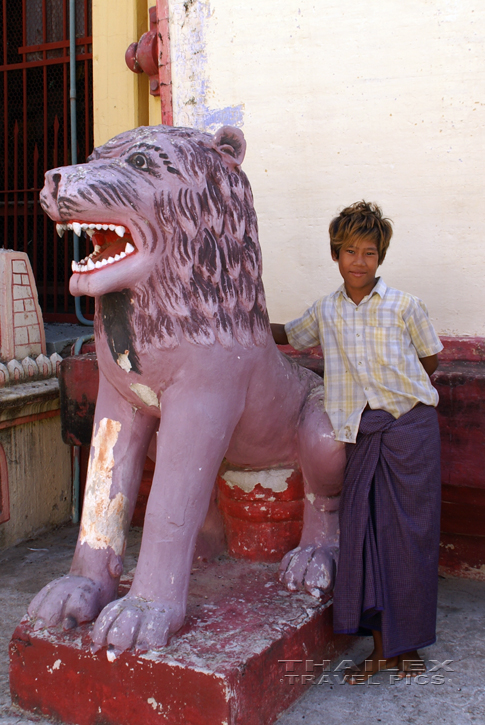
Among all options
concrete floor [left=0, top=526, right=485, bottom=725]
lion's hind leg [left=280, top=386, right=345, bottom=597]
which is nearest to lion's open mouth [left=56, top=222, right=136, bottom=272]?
lion's hind leg [left=280, top=386, right=345, bottom=597]

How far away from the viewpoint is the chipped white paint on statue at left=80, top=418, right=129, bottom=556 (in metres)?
2.03

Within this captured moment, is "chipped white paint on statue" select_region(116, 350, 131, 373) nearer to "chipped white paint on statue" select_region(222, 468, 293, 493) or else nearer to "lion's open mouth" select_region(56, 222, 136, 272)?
"lion's open mouth" select_region(56, 222, 136, 272)

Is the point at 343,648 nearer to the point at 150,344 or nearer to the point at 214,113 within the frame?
the point at 150,344

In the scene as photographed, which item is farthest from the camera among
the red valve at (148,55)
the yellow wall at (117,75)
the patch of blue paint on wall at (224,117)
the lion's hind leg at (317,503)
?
the yellow wall at (117,75)

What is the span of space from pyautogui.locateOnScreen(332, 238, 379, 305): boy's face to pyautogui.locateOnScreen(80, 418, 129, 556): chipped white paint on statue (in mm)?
846

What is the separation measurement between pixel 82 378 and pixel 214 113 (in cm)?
135

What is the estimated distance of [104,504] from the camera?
2033 millimetres

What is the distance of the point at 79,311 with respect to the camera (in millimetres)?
4133

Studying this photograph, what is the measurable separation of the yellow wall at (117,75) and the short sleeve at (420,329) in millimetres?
2183

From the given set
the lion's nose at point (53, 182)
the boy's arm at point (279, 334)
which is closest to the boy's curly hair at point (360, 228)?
the boy's arm at point (279, 334)

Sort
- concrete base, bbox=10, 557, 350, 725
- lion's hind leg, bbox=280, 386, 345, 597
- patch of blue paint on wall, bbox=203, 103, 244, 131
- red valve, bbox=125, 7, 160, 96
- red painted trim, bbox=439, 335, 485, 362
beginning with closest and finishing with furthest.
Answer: concrete base, bbox=10, 557, 350, 725, lion's hind leg, bbox=280, 386, 345, 597, red painted trim, bbox=439, 335, 485, 362, patch of blue paint on wall, bbox=203, 103, 244, 131, red valve, bbox=125, 7, 160, 96

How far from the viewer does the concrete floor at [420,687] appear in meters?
1.94

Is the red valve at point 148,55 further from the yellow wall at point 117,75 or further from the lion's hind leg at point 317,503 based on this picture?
the lion's hind leg at point 317,503

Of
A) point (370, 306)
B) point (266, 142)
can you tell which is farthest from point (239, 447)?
point (266, 142)
